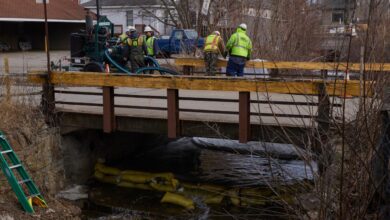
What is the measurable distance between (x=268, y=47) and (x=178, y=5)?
10.8 meters

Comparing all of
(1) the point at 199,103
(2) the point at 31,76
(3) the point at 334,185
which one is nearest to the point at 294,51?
(1) the point at 199,103

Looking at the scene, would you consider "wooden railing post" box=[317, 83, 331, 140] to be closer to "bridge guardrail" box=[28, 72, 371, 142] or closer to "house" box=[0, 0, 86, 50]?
"bridge guardrail" box=[28, 72, 371, 142]

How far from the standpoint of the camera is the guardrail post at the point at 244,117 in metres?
8.91

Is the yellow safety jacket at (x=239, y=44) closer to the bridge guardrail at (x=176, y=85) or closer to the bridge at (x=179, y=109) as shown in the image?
the bridge at (x=179, y=109)

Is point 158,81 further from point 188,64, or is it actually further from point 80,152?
point 188,64

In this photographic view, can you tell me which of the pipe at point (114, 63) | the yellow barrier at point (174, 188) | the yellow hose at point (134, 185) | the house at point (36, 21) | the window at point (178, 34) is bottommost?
the yellow hose at point (134, 185)

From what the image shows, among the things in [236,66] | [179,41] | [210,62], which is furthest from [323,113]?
[179,41]

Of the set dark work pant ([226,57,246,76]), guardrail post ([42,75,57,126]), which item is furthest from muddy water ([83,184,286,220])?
dark work pant ([226,57,246,76])

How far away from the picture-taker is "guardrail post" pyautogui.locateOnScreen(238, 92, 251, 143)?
891 cm

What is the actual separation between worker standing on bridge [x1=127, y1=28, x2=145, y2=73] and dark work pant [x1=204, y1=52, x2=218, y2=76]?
202cm

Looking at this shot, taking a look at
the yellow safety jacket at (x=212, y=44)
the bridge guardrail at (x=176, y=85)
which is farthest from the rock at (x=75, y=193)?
the yellow safety jacket at (x=212, y=44)

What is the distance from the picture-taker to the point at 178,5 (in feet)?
90.2

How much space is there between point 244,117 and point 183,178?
11.4 feet

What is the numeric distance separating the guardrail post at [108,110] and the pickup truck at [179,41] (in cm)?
1130
